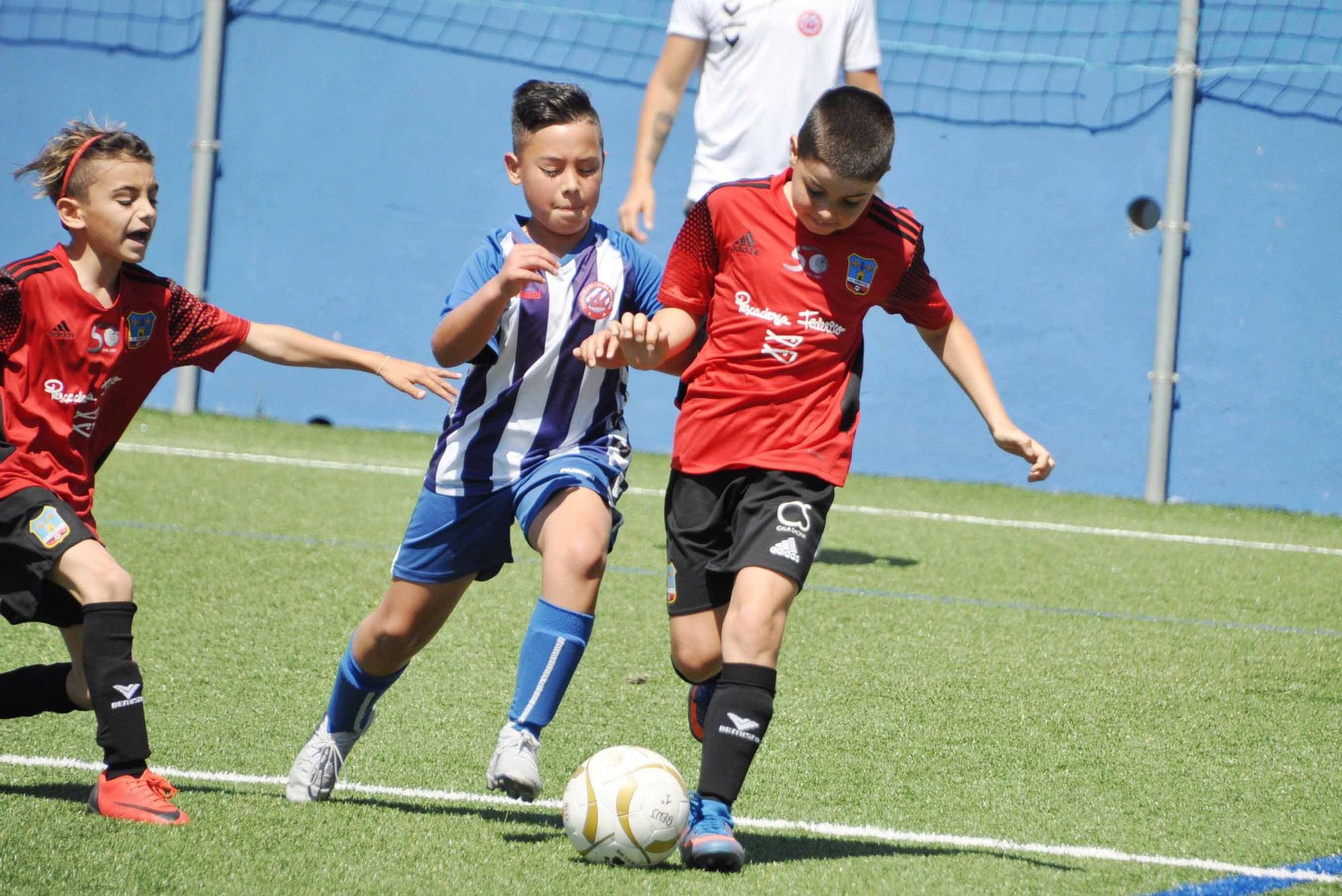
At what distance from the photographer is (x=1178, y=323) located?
9641 mm

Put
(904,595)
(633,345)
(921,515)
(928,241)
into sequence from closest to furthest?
(633,345) < (904,595) < (921,515) < (928,241)

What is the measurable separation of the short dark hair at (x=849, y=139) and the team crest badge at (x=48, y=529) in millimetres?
1826

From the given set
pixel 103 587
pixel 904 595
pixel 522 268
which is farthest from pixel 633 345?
pixel 904 595

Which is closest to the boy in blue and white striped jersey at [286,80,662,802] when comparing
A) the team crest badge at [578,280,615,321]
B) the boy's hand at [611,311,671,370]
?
the team crest badge at [578,280,615,321]

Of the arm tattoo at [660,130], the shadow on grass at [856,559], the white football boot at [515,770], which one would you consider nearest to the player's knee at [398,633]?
the white football boot at [515,770]

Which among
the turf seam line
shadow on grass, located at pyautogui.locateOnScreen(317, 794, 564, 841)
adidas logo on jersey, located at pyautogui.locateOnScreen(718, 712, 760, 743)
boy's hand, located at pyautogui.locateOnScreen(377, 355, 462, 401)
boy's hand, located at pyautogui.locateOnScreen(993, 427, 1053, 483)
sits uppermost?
boy's hand, located at pyautogui.locateOnScreen(377, 355, 462, 401)

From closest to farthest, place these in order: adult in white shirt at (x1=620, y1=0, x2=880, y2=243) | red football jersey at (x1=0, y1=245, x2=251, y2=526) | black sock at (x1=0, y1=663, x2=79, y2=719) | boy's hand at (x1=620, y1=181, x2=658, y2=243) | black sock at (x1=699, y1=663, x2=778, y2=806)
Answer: black sock at (x1=699, y1=663, x2=778, y2=806) → red football jersey at (x1=0, y1=245, x2=251, y2=526) → black sock at (x1=0, y1=663, x2=79, y2=719) → boy's hand at (x1=620, y1=181, x2=658, y2=243) → adult in white shirt at (x1=620, y1=0, x2=880, y2=243)

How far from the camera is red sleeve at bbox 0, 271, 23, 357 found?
11.7 feet

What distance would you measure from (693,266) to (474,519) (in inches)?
30.8

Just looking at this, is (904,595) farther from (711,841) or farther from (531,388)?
(711,841)

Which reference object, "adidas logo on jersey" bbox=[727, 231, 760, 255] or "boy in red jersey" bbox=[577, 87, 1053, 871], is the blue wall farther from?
"adidas logo on jersey" bbox=[727, 231, 760, 255]

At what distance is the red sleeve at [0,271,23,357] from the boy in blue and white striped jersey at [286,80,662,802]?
0.93 metres

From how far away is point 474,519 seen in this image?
12.0 feet

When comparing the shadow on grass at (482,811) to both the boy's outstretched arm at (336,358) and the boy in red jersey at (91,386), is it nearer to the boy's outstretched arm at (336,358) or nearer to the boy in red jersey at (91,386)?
the boy in red jersey at (91,386)
